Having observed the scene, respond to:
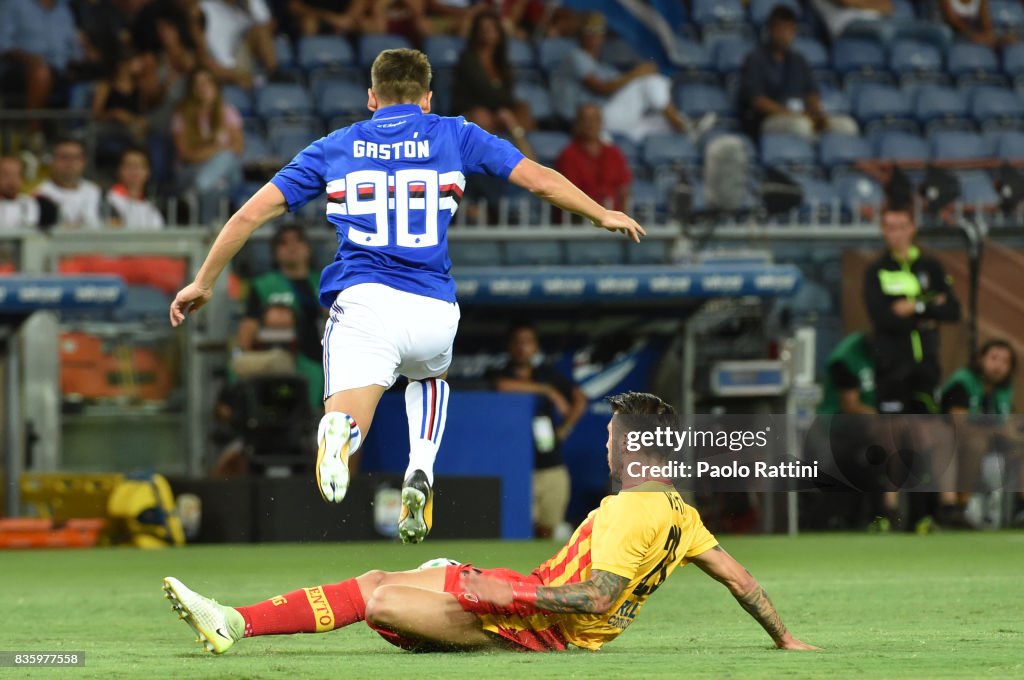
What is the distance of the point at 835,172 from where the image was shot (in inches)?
624

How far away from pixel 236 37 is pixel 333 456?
9929 mm

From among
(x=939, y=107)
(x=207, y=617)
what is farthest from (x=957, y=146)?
(x=207, y=617)

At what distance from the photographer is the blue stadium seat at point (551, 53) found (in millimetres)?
16234

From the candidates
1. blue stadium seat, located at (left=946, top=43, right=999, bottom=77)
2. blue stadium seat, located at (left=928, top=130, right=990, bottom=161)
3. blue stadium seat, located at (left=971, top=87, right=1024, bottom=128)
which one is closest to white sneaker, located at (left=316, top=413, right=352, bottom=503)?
blue stadium seat, located at (left=928, top=130, right=990, bottom=161)

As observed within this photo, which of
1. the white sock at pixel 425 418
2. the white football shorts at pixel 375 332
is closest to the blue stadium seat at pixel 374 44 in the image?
the white sock at pixel 425 418

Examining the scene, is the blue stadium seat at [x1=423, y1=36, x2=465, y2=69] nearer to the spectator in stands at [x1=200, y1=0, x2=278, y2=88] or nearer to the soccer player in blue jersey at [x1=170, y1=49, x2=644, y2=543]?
the spectator in stands at [x1=200, y1=0, x2=278, y2=88]

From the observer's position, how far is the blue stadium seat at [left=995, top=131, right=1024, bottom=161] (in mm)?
16312

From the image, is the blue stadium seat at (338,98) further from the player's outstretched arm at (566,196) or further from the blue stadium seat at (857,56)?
the player's outstretched arm at (566,196)

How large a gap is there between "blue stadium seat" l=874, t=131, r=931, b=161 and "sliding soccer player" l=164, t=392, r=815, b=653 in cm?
1135

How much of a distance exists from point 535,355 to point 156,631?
6.06 m

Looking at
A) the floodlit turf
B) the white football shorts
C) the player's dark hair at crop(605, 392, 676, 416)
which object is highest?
the white football shorts

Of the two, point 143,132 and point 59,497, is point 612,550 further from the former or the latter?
point 143,132

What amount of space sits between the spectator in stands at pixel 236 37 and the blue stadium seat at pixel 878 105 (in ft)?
18.8

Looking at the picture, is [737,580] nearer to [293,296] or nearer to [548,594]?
[548,594]
